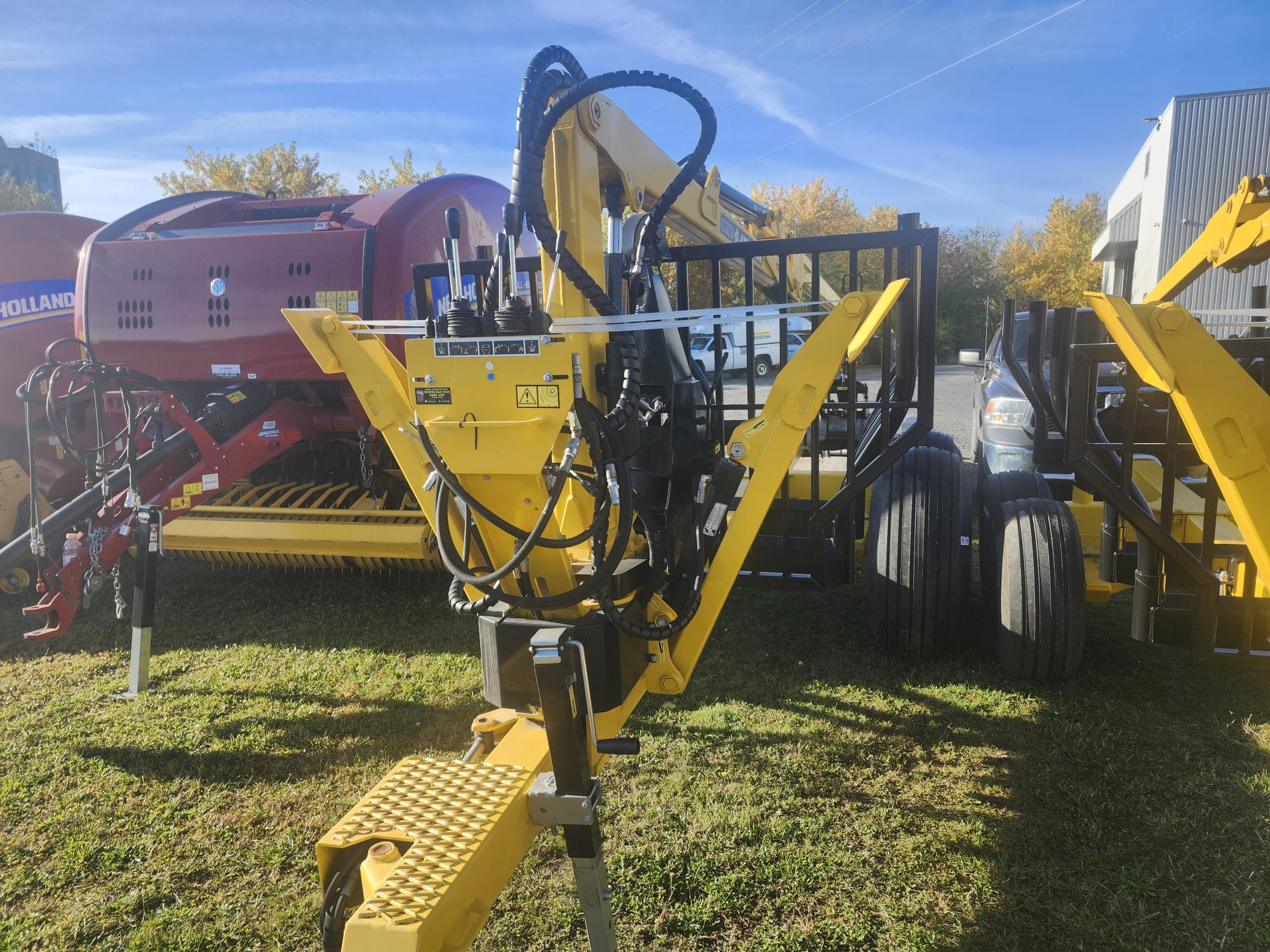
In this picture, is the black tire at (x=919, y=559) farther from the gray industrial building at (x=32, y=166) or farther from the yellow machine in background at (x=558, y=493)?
the gray industrial building at (x=32, y=166)

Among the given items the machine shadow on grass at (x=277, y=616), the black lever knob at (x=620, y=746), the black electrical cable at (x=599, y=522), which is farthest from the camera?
the machine shadow on grass at (x=277, y=616)

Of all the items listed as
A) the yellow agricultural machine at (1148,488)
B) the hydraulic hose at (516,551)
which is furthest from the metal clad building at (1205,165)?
the hydraulic hose at (516,551)

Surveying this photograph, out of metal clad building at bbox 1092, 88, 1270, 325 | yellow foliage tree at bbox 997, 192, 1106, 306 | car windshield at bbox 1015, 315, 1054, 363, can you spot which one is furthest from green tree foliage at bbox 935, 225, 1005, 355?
car windshield at bbox 1015, 315, 1054, 363

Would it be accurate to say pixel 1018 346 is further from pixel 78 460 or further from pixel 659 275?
pixel 78 460

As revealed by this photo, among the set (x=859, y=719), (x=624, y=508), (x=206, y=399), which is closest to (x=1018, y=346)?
(x=859, y=719)

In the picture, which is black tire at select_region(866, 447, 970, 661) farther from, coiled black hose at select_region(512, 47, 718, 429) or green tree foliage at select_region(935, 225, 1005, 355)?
green tree foliage at select_region(935, 225, 1005, 355)

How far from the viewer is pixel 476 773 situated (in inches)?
85.7

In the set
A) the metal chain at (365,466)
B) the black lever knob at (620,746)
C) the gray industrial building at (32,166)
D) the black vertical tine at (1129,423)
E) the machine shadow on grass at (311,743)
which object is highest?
the gray industrial building at (32,166)

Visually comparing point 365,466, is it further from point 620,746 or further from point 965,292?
point 965,292

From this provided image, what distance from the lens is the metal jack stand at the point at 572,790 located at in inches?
76.8

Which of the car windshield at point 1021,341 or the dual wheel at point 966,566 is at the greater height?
the car windshield at point 1021,341

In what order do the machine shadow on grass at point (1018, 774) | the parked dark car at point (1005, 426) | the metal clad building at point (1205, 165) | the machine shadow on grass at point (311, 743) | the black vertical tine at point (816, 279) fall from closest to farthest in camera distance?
the machine shadow on grass at point (1018, 774) → the black vertical tine at point (816, 279) → the machine shadow on grass at point (311, 743) → the parked dark car at point (1005, 426) → the metal clad building at point (1205, 165)

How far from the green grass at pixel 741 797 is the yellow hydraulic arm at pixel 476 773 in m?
0.57

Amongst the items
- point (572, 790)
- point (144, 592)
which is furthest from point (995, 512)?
point (144, 592)
